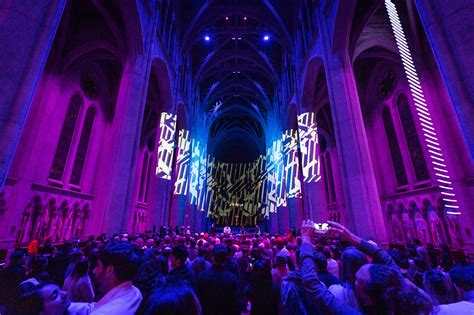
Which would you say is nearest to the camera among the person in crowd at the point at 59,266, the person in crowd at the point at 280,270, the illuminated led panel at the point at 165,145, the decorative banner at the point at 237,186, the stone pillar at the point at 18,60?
the person in crowd at the point at 280,270

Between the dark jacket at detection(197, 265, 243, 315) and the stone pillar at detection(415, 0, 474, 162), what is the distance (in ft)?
14.0

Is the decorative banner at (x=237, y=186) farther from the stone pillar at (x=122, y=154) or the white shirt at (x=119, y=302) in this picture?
the white shirt at (x=119, y=302)

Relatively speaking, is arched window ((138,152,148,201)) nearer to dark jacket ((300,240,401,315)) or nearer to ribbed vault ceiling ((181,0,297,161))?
ribbed vault ceiling ((181,0,297,161))

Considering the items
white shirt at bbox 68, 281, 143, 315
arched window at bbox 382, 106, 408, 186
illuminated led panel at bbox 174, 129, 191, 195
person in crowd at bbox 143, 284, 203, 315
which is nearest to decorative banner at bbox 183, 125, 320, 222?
illuminated led panel at bbox 174, 129, 191, 195

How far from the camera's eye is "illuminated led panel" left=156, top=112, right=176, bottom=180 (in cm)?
1314

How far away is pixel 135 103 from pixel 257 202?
31606 millimetres

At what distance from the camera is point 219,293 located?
84.4 inches

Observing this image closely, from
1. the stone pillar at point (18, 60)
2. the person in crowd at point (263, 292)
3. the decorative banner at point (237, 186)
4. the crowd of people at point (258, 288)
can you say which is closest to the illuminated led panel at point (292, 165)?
the decorative banner at point (237, 186)

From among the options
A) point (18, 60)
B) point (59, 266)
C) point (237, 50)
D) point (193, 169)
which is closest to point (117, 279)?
point (59, 266)

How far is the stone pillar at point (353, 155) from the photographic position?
7.25 metres

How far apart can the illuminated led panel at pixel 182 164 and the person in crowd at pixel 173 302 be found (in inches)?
684

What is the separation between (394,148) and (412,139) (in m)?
1.29

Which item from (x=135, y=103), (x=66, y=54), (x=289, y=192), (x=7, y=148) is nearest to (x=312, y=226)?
(x=7, y=148)

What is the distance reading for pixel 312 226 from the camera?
5.70ft
